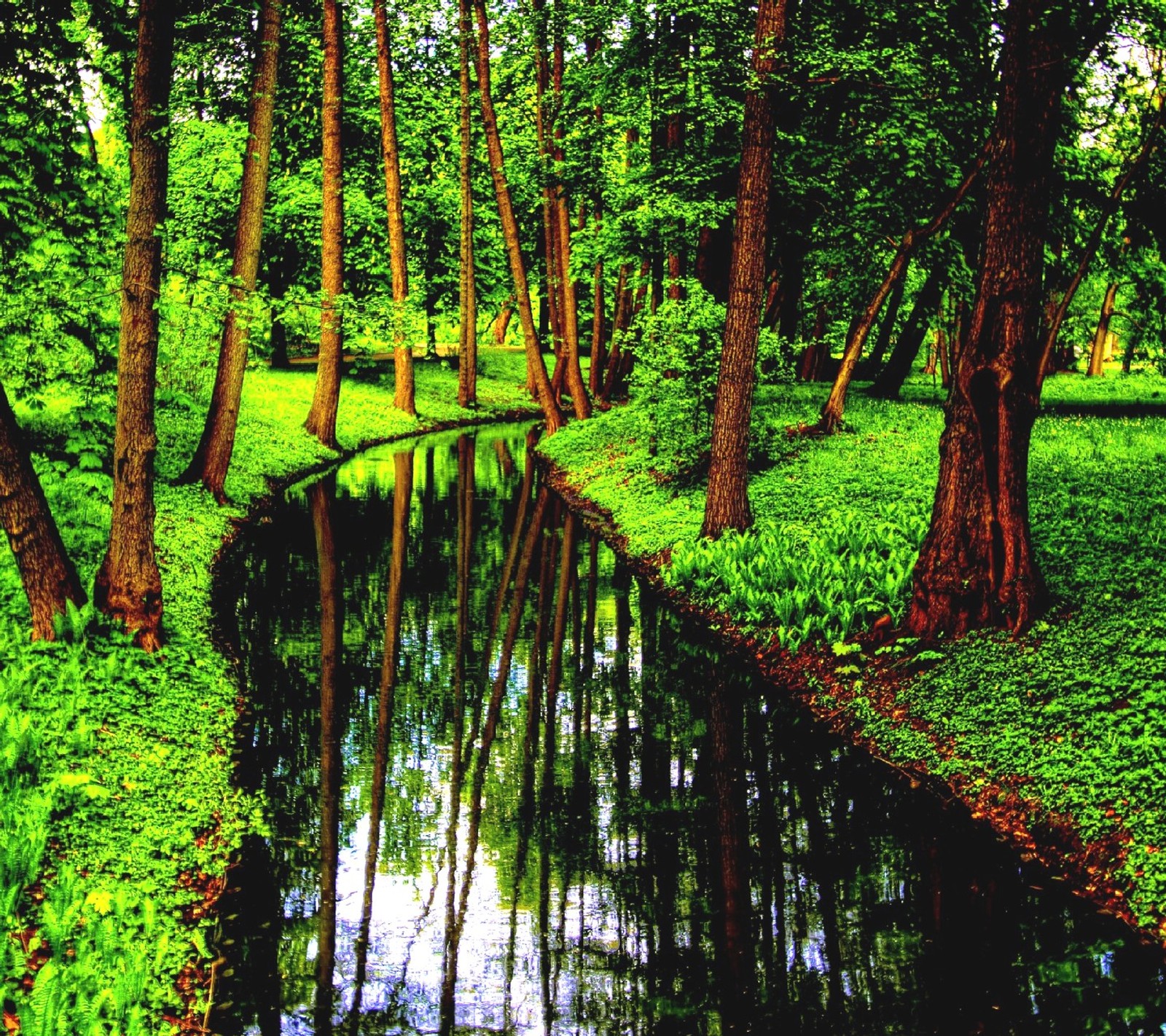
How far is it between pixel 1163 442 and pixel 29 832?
16691 mm

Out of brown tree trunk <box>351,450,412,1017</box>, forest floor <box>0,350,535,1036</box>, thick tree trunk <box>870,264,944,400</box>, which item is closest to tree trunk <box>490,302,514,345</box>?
thick tree trunk <box>870,264,944,400</box>

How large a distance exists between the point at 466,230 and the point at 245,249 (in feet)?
54.8

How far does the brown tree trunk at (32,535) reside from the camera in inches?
353

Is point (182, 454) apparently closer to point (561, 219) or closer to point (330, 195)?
point (330, 195)

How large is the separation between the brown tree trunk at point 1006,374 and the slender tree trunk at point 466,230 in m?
19.8

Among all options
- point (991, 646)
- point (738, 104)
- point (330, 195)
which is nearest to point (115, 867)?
point (991, 646)

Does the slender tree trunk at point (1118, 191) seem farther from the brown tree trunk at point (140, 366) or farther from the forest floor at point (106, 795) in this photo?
the forest floor at point (106, 795)

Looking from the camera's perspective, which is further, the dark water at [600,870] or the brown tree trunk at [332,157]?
the brown tree trunk at [332,157]

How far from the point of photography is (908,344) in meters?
27.4

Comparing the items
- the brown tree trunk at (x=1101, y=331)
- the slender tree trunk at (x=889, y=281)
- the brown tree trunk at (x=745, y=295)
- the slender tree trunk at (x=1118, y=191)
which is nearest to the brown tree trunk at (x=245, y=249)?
the brown tree trunk at (x=745, y=295)

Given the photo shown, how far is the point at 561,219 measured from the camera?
28.3 meters

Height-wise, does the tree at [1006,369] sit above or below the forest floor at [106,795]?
above

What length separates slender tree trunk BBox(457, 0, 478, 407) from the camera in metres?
29.6

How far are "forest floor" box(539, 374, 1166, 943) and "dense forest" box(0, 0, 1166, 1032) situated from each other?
0.04 metres
